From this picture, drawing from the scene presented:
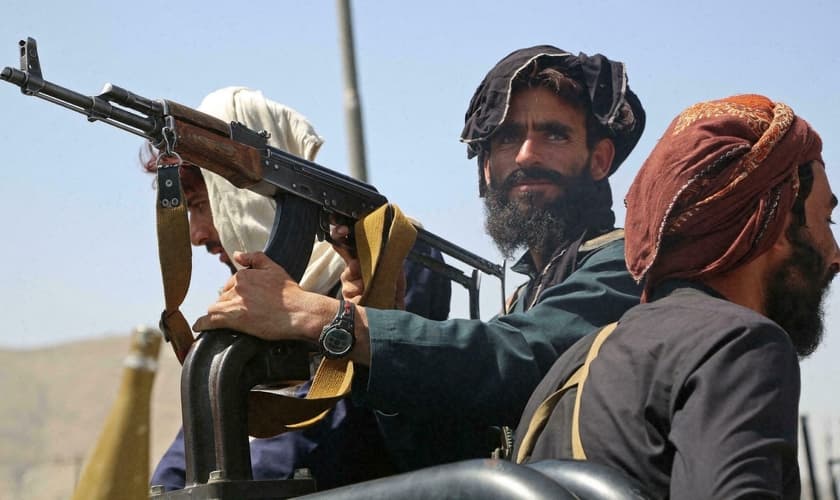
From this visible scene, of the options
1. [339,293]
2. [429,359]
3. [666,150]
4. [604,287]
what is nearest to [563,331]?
[604,287]

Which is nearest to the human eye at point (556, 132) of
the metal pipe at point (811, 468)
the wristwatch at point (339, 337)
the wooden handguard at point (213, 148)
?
the wooden handguard at point (213, 148)

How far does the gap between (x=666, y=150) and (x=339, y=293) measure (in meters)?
1.26

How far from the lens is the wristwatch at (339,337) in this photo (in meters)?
2.75

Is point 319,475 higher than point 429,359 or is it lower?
lower

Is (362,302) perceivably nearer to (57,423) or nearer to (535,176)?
(535,176)

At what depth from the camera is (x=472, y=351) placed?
111 inches

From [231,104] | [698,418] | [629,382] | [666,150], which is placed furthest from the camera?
[231,104]

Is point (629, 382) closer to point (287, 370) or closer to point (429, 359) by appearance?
point (429, 359)

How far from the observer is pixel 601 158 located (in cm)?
399

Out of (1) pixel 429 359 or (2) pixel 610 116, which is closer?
(1) pixel 429 359

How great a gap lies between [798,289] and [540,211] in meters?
1.72

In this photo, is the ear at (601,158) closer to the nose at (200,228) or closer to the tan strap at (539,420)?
the nose at (200,228)

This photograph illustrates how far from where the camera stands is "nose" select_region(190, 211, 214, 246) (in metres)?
3.47

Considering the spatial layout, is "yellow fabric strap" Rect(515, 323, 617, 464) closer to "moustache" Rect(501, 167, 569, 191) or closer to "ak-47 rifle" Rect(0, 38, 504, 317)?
"ak-47 rifle" Rect(0, 38, 504, 317)
